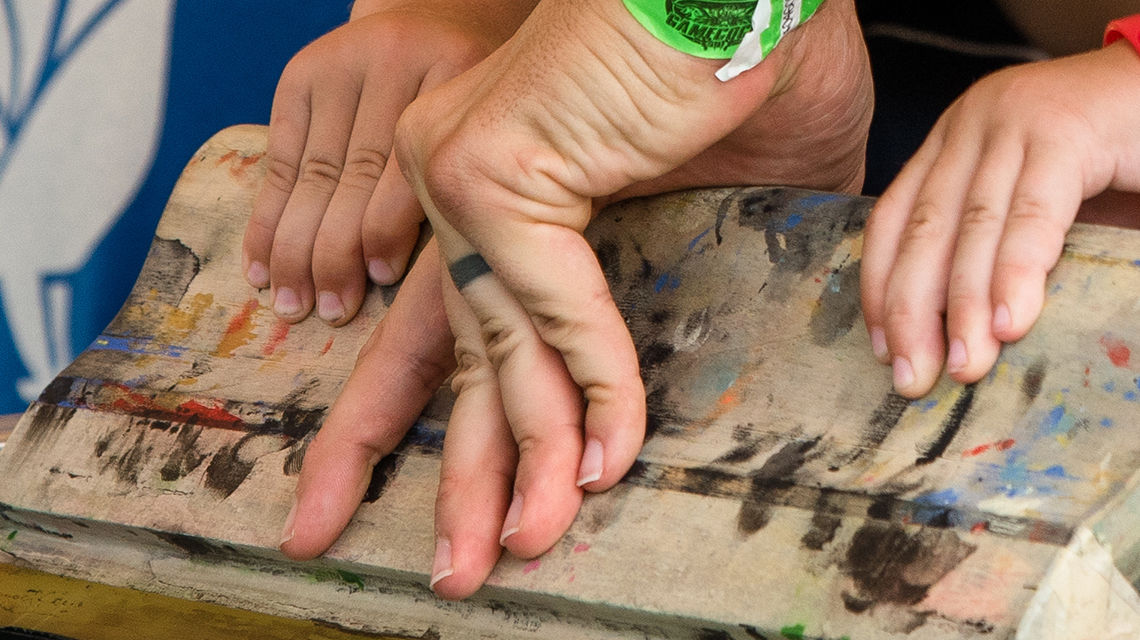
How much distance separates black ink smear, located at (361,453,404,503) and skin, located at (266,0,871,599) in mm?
17

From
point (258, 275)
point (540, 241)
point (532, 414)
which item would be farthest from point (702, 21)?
point (258, 275)

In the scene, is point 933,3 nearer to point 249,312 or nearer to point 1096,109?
point 1096,109

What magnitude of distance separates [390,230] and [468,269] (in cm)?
27

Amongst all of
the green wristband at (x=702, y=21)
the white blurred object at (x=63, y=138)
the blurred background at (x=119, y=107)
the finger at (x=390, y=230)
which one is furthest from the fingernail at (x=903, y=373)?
the white blurred object at (x=63, y=138)

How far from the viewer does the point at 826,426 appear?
1.98 ft

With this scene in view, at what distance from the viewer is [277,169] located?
100 centimetres

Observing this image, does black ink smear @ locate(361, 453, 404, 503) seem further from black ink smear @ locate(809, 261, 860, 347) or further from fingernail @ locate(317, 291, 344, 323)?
black ink smear @ locate(809, 261, 860, 347)

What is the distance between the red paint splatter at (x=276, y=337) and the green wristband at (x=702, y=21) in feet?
1.72

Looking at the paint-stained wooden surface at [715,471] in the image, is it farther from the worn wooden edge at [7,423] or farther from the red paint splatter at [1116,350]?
the worn wooden edge at [7,423]

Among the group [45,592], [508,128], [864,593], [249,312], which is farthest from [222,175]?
[864,593]

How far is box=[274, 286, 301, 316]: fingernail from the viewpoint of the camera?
90 centimetres

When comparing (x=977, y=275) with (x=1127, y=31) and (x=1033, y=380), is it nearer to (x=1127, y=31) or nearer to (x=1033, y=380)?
(x=1033, y=380)

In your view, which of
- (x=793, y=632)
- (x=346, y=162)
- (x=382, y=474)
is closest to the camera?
(x=793, y=632)

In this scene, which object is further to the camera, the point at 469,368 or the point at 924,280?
the point at 469,368
